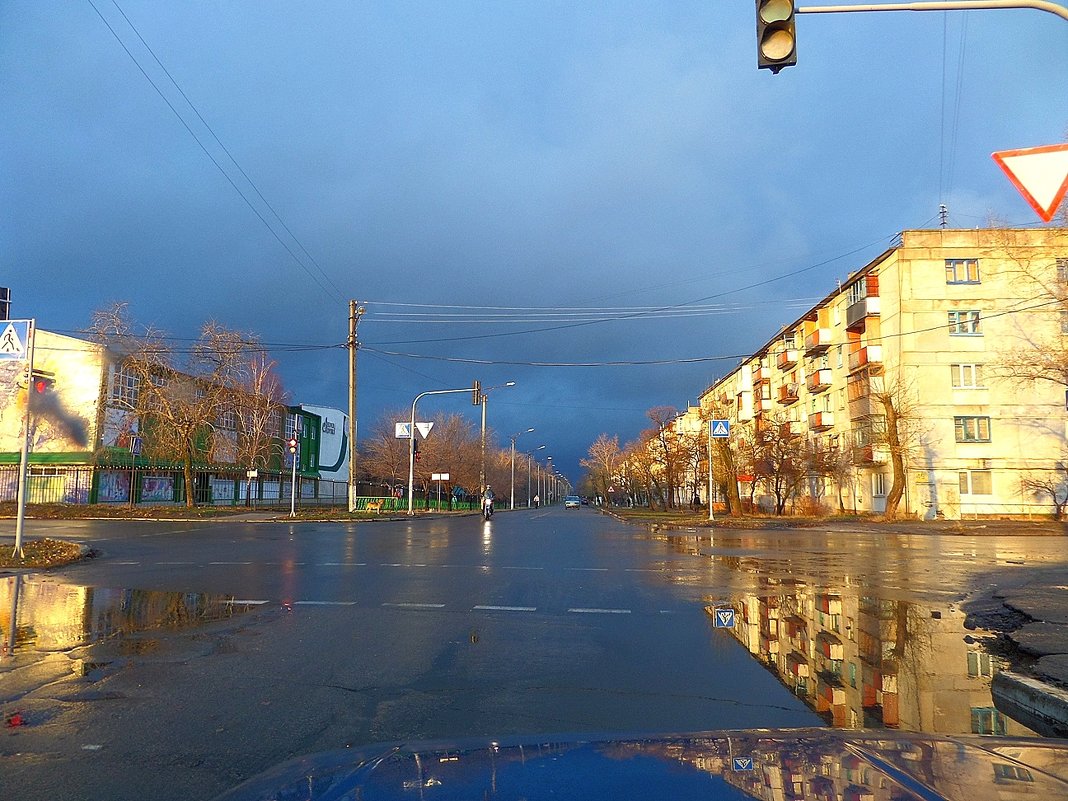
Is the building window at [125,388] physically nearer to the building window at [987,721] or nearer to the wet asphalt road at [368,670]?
the wet asphalt road at [368,670]

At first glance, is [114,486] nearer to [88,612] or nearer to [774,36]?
[88,612]

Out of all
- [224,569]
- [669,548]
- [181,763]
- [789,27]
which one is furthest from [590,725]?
[669,548]

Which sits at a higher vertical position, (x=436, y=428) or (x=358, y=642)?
(x=436, y=428)

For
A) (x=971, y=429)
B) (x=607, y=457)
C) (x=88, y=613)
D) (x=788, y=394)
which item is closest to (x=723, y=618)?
(x=88, y=613)

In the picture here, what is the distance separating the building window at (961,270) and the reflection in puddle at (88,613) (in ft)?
145

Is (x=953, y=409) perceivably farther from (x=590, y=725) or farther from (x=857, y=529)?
(x=590, y=725)

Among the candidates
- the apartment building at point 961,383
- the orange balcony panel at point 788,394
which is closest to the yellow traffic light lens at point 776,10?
the apartment building at point 961,383

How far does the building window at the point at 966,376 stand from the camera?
42938mm

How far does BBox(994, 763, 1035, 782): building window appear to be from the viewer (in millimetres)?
3070

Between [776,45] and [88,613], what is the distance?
35.4ft

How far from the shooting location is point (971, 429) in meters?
42.7

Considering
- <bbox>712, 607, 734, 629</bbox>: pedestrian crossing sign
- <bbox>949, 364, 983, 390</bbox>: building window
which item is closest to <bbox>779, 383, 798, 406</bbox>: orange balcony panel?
<bbox>949, 364, 983, 390</bbox>: building window

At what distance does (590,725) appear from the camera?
5.29 meters

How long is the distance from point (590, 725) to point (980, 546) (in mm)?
22963
